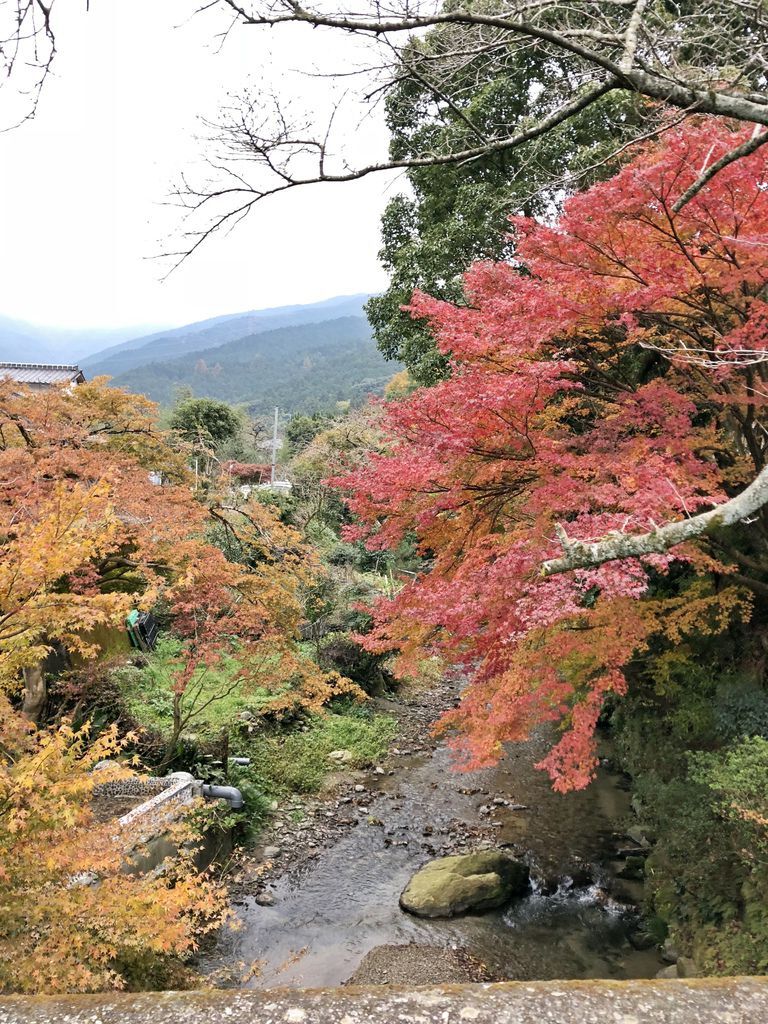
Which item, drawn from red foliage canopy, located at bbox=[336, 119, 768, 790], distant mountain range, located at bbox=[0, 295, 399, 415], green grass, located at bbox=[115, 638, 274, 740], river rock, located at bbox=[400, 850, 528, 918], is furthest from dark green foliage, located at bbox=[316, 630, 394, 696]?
distant mountain range, located at bbox=[0, 295, 399, 415]

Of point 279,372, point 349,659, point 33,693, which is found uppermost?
point 279,372

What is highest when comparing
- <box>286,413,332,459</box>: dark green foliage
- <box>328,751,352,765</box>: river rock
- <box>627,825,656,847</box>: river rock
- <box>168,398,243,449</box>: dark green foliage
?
<box>168,398,243,449</box>: dark green foliage

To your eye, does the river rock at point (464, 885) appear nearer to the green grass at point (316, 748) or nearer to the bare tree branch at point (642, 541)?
the green grass at point (316, 748)

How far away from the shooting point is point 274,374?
112m

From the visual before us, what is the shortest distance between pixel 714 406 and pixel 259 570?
634 cm

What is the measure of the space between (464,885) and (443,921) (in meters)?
0.46

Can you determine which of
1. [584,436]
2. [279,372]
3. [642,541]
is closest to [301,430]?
[584,436]

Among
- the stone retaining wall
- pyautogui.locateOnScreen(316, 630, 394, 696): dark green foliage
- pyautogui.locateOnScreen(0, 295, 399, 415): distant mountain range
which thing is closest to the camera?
the stone retaining wall

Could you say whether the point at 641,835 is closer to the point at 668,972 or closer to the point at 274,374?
the point at 668,972

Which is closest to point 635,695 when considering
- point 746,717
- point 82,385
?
point 746,717

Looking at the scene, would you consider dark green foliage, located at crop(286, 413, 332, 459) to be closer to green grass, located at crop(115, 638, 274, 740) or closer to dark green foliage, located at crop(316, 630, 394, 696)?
dark green foliage, located at crop(316, 630, 394, 696)

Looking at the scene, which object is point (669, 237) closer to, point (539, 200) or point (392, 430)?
point (392, 430)

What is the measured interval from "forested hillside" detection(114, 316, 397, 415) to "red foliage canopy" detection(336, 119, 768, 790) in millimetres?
65943

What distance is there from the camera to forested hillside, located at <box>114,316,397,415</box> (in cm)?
8544
